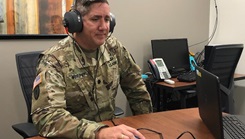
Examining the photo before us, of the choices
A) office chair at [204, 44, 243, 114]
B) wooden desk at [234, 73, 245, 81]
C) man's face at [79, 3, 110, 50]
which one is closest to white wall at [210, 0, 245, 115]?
wooden desk at [234, 73, 245, 81]

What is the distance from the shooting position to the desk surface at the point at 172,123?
48.1 inches

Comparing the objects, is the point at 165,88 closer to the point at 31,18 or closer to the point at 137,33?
the point at 137,33

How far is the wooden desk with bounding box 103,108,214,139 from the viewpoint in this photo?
1.22m

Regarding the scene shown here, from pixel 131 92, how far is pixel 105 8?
0.54m

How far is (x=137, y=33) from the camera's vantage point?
309cm

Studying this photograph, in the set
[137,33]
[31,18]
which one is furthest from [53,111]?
[137,33]

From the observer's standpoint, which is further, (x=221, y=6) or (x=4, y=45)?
(x=221, y=6)

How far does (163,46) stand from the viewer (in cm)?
309

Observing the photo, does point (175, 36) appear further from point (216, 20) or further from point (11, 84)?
point (11, 84)

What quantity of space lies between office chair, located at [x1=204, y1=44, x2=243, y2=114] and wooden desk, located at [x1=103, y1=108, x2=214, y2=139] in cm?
92

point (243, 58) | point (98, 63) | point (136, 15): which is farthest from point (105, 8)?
point (243, 58)

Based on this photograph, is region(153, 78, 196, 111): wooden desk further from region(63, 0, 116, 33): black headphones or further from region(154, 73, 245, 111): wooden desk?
region(63, 0, 116, 33): black headphones

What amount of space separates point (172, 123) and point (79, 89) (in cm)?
51

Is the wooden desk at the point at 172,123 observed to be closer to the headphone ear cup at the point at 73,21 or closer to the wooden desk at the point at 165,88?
the headphone ear cup at the point at 73,21
